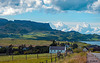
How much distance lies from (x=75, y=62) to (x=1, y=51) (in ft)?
240

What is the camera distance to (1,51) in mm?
90000

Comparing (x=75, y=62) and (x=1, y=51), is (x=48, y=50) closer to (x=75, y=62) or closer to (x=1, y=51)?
(x=1, y=51)

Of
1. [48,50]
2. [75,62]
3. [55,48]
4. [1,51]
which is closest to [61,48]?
[55,48]

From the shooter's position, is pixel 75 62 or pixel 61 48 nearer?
pixel 75 62

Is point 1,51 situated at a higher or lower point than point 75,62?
lower

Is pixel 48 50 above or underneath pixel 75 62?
underneath

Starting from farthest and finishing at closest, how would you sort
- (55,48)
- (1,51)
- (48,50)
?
(55,48), (48,50), (1,51)

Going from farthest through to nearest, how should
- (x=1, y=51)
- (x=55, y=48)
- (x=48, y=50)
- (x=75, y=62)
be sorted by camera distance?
(x=55, y=48) → (x=48, y=50) → (x=1, y=51) → (x=75, y=62)

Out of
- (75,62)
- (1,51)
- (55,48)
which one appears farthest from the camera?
(55,48)

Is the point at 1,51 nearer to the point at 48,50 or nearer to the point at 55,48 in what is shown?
the point at 48,50

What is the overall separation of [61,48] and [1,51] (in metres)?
47.2

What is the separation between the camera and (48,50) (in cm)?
10700

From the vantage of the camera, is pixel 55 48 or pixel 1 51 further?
pixel 55 48

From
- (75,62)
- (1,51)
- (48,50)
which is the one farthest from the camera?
(48,50)
